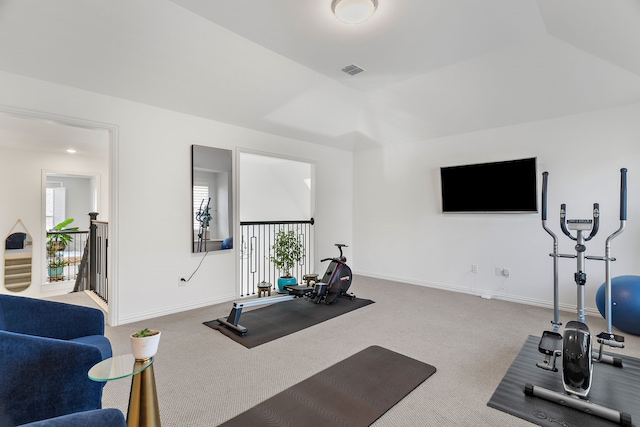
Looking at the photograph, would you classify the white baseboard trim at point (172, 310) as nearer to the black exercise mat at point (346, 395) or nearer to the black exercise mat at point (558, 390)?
the black exercise mat at point (346, 395)

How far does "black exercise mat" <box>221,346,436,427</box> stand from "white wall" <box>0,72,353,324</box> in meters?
2.38

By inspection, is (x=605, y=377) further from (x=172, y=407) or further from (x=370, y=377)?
(x=172, y=407)

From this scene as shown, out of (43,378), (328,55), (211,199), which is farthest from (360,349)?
(328,55)

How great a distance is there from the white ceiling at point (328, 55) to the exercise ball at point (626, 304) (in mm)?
2140

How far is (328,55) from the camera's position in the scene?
3.66 metres

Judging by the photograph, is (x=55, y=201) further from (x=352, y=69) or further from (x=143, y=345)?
(x=143, y=345)

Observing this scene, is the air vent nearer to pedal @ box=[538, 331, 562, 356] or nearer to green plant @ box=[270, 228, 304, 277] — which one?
green plant @ box=[270, 228, 304, 277]

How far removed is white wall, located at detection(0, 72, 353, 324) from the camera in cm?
330

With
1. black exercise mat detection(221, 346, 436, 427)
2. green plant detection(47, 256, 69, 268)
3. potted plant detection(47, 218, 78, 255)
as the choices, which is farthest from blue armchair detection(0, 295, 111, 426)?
green plant detection(47, 256, 69, 268)

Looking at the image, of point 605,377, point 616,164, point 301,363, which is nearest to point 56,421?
point 301,363

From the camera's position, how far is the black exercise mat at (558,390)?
1.99 meters

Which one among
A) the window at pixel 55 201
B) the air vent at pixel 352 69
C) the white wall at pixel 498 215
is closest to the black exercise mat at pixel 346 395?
the white wall at pixel 498 215

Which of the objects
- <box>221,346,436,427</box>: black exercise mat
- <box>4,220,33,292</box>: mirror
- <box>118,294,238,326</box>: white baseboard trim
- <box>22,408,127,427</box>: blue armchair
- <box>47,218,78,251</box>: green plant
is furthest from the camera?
<box>47,218,78,251</box>: green plant

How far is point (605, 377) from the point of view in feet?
8.07
